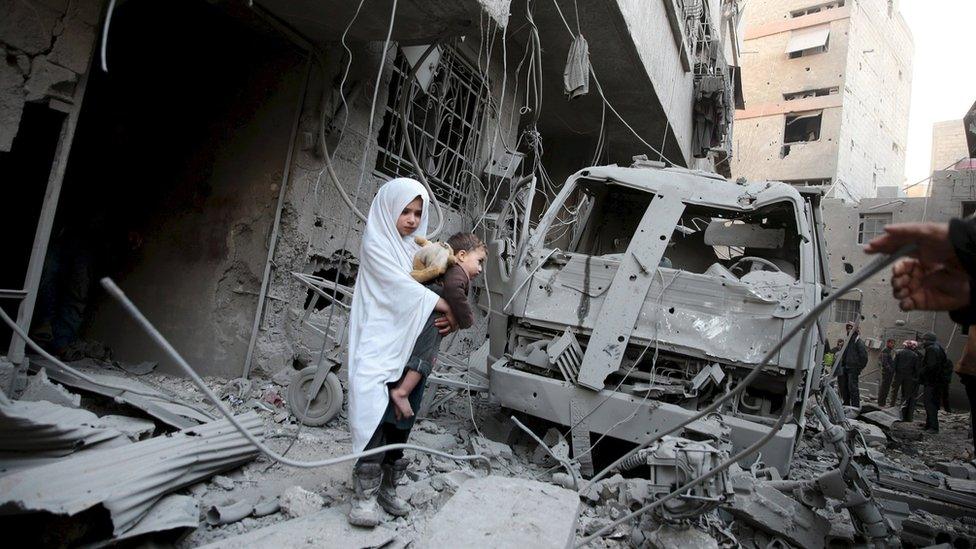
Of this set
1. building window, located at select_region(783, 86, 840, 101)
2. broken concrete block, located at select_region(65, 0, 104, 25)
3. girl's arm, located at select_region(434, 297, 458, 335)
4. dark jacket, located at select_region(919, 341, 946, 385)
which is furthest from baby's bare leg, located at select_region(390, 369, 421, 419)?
building window, located at select_region(783, 86, 840, 101)

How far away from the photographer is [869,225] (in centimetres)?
1617

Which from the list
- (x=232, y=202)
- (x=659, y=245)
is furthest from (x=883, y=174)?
(x=232, y=202)

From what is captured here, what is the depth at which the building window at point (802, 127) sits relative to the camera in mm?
23078

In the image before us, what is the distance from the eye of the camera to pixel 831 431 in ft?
9.14

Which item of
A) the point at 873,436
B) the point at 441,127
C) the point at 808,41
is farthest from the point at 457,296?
the point at 808,41

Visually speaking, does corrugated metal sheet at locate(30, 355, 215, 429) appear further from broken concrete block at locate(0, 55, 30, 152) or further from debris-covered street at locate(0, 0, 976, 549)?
broken concrete block at locate(0, 55, 30, 152)

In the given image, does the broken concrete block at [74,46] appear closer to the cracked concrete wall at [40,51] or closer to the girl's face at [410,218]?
the cracked concrete wall at [40,51]

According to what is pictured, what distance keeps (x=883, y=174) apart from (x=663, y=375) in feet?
103

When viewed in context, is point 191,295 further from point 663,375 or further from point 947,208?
point 947,208

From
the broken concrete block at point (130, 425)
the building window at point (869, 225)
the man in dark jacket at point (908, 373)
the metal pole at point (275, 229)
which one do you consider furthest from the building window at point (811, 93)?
the broken concrete block at point (130, 425)

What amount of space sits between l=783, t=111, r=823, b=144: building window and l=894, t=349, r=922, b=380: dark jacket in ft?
55.6

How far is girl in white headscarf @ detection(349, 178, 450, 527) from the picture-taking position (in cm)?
230

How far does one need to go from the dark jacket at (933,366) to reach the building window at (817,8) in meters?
21.4

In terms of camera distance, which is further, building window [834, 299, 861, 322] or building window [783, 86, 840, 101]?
building window [783, 86, 840, 101]
